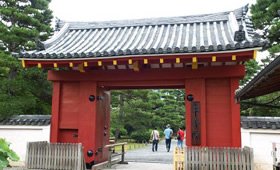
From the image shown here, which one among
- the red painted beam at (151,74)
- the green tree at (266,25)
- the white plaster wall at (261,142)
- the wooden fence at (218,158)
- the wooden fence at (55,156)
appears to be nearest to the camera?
the wooden fence at (218,158)

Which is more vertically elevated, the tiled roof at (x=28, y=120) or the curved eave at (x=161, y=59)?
the curved eave at (x=161, y=59)

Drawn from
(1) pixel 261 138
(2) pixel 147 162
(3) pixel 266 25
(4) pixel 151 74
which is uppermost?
(3) pixel 266 25

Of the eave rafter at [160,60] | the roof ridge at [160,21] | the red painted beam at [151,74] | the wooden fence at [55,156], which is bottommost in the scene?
the wooden fence at [55,156]

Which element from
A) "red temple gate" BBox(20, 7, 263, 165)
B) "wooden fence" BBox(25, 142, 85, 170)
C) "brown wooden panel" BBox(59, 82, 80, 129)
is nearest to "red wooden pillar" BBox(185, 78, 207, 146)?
"red temple gate" BBox(20, 7, 263, 165)

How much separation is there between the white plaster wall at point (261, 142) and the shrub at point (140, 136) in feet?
68.6

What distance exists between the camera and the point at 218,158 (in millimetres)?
7691

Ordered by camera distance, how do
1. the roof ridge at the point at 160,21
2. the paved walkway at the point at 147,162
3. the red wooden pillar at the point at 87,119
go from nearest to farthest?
the red wooden pillar at the point at 87,119 → the paved walkway at the point at 147,162 → the roof ridge at the point at 160,21

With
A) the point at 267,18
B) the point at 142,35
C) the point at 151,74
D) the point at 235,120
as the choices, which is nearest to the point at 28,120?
the point at 151,74

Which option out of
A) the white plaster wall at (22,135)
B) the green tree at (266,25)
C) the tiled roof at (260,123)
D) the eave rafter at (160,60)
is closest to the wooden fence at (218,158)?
the tiled roof at (260,123)

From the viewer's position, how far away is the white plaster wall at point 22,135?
10.1 m

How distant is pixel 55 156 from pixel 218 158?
4664 mm

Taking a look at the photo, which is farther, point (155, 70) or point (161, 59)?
point (155, 70)

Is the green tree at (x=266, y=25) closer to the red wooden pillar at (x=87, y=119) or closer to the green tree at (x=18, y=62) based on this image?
the red wooden pillar at (x=87, y=119)

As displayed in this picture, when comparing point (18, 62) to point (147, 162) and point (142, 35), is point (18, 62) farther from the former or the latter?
point (147, 162)
